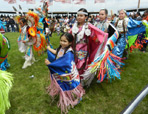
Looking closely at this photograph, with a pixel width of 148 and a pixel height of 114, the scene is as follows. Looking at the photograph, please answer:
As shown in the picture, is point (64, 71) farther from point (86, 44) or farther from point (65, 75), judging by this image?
point (86, 44)

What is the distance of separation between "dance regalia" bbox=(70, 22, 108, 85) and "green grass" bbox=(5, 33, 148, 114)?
571 millimetres

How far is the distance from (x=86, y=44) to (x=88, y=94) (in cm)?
109

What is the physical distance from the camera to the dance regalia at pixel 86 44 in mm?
2326

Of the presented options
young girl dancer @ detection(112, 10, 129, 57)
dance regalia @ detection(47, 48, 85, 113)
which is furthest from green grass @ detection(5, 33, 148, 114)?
young girl dancer @ detection(112, 10, 129, 57)

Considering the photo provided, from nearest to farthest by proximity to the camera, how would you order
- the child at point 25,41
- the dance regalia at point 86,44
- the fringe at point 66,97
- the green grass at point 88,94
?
the fringe at point 66,97, the green grass at point 88,94, the dance regalia at point 86,44, the child at point 25,41

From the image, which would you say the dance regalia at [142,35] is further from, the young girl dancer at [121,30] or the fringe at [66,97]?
the fringe at [66,97]

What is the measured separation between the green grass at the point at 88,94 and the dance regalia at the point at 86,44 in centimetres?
57

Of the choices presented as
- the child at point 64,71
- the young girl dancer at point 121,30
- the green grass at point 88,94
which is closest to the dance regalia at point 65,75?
the child at point 64,71

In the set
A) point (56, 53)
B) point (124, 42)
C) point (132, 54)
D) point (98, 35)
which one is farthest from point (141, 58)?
point (56, 53)

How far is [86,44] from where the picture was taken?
2.40 metres

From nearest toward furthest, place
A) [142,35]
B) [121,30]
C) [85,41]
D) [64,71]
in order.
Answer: [64,71] < [85,41] < [121,30] < [142,35]

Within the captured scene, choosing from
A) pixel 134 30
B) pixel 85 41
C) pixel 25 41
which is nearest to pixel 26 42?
pixel 25 41

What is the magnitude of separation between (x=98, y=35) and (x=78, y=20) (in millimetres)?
484

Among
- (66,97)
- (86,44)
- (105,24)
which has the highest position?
(105,24)
